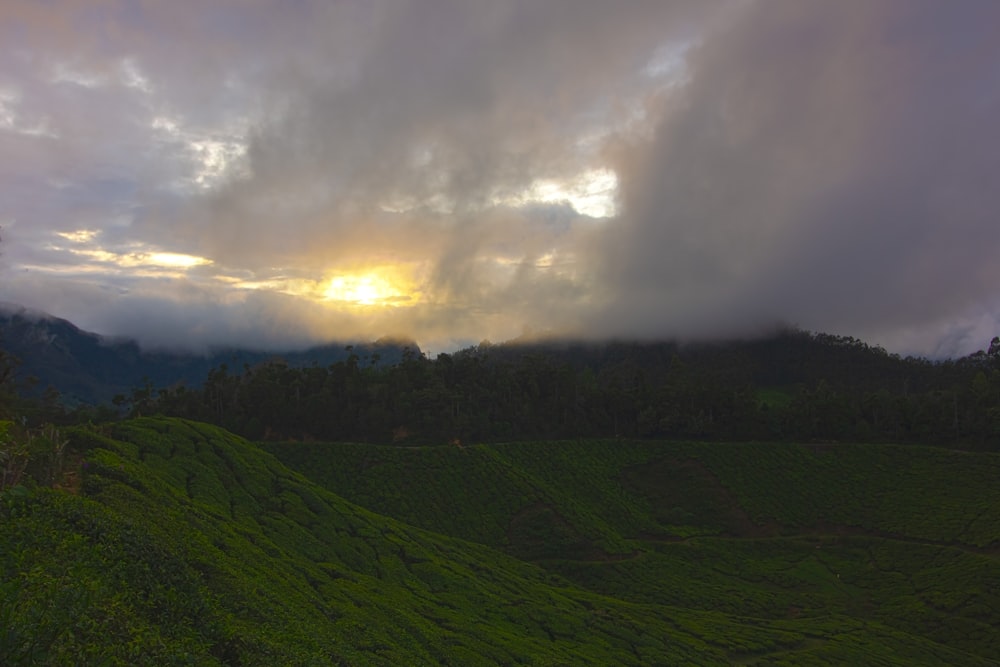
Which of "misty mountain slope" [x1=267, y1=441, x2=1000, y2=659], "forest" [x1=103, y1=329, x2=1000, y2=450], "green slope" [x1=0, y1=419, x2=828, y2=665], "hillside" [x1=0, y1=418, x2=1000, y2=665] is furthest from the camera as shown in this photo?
"forest" [x1=103, y1=329, x2=1000, y2=450]

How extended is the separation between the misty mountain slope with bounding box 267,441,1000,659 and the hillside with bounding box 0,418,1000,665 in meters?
0.22

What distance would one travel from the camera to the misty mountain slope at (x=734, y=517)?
4491 centimetres

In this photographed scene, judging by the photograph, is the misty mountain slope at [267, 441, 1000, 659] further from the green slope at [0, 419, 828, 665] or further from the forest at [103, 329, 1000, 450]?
the forest at [103, 329, 1000, 450]

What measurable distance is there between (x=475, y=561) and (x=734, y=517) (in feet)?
120

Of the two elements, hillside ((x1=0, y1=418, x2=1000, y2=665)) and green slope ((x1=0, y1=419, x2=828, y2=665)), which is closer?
green slope ((x1=0, y1=419, x2=828, y2=665))

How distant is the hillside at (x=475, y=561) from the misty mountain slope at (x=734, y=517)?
0.22 meters

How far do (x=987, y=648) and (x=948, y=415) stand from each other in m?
51.1

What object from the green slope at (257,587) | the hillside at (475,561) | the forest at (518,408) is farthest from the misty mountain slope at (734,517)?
the forest at (518,408)

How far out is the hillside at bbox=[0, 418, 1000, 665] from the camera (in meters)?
12.0

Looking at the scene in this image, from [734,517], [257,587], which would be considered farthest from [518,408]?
[257,587]

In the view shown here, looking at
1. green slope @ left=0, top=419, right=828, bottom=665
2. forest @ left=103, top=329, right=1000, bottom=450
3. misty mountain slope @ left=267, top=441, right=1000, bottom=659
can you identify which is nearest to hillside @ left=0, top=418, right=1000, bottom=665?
green slope @ left=0, top=419, right=828, bottom=665

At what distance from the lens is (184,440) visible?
3053cm

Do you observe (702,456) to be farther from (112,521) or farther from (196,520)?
(112,521)

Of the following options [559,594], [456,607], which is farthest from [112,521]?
[559,594]
